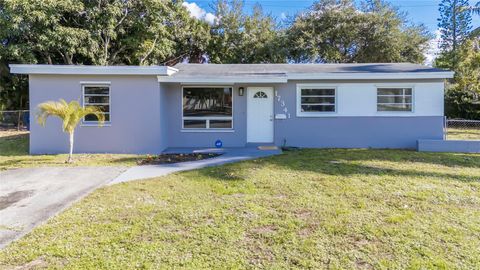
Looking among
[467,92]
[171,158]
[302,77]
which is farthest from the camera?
[467,92]

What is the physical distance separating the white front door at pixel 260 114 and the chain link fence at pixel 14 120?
12804 millimetres

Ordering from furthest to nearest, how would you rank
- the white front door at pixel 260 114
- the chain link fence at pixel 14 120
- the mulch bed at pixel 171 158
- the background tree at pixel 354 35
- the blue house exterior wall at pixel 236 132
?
the background tree at pixel 354 35 → the chain link fence at pixel 14 120 → the white front door at pixel 260 114 → the blue house exterior wall at pixel 236 132 → the mulch bed at pixel 171 158

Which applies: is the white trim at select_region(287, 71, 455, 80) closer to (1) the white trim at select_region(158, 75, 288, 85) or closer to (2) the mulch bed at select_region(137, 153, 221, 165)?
(1) the white trim at select_region(158, 75, 288, 85)

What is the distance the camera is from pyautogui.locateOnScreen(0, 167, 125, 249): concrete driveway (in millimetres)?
4652

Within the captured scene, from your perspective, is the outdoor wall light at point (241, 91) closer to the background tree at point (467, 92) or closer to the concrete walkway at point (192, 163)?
the concrete walkway at point (192, 163)

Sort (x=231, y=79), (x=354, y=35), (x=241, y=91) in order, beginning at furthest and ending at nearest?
(x=354, y=35) → (x=241, y=91) → (x=231, y=79)

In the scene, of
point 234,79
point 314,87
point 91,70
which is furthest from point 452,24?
point 91,70

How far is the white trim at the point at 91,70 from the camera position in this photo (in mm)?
9969

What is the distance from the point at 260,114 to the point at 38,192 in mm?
7344

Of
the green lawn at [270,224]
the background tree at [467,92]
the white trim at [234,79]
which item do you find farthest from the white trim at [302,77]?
the background tree at [467,92]

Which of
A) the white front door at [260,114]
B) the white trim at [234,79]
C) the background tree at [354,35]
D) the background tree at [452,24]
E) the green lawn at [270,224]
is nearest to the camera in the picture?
the green lawn at [270,224]

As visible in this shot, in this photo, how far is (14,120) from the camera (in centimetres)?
1791

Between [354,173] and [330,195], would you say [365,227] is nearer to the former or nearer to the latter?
[330,195]

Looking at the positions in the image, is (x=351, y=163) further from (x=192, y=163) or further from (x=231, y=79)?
(x=231, y=79)
